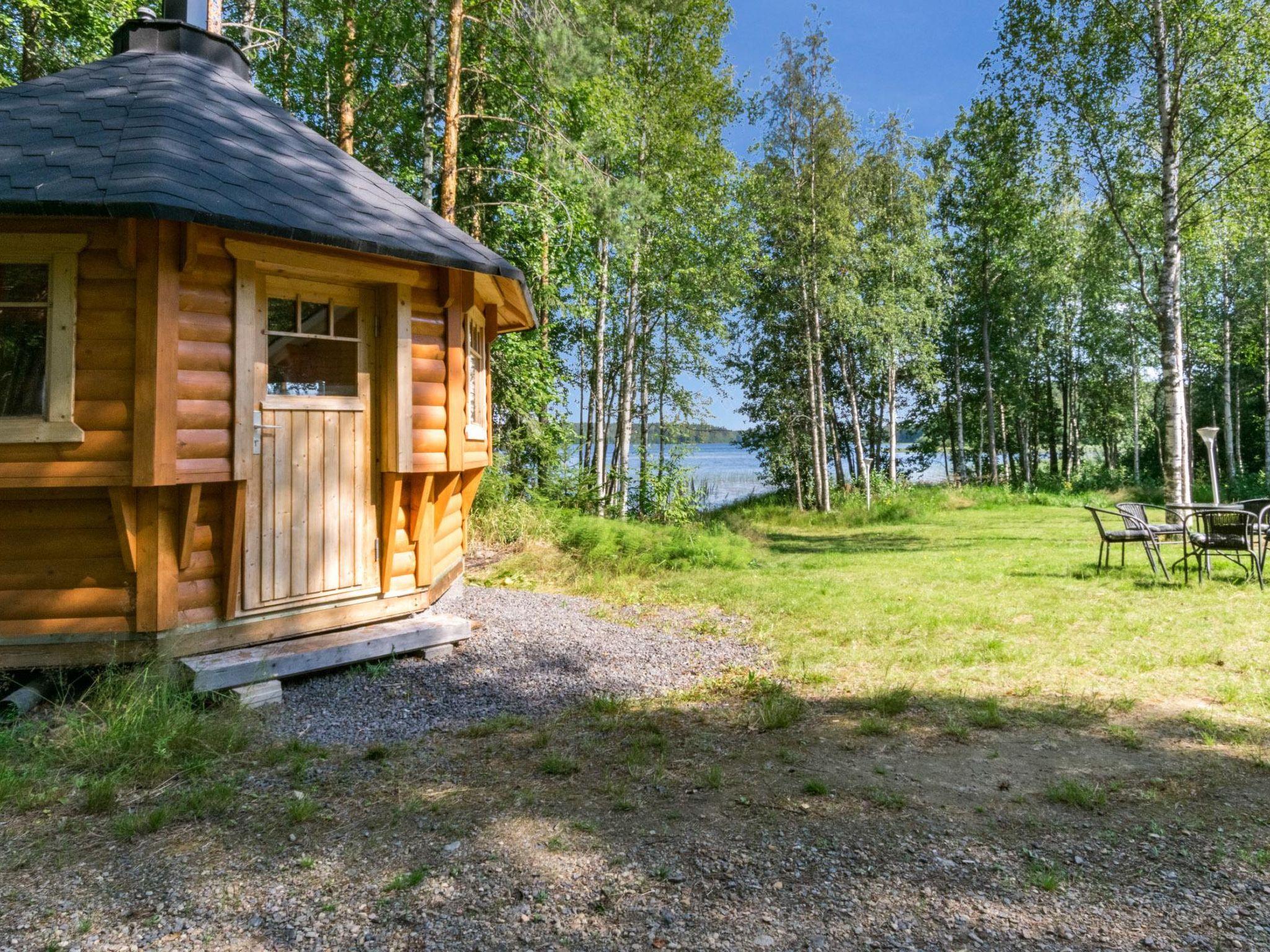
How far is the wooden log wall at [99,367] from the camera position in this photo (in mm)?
3947

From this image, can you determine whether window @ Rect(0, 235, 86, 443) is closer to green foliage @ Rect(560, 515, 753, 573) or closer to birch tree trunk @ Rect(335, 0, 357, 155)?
green foliage @ Rect(560, 515, 753, 573)

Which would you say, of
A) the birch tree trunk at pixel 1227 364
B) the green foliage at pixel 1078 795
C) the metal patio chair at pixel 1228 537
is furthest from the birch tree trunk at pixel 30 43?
the birch tree trunk at pixel 1227 364

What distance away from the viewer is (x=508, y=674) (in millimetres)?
5125

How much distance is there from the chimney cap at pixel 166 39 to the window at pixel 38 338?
2.69 meters

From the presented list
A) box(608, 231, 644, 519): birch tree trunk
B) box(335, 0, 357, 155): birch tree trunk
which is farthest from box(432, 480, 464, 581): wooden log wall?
box(608, 231, 644, 519): birch tree trunk

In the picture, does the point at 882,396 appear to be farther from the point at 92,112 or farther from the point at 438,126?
the point at 92,112

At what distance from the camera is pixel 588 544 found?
9914 millimetres

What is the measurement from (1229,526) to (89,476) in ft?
35.1

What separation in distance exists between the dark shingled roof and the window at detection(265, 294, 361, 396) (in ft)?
2.46

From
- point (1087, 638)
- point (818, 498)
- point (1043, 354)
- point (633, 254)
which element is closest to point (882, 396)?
point (1043, 354)

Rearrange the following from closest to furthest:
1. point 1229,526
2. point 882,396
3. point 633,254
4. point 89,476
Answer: point 89,476, point 1229,526, point 633,254, point 882,396

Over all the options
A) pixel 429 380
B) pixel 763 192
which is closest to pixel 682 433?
pixel 763 192

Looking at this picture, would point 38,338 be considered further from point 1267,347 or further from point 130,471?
point 1267,347

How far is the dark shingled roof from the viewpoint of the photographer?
147 inches
